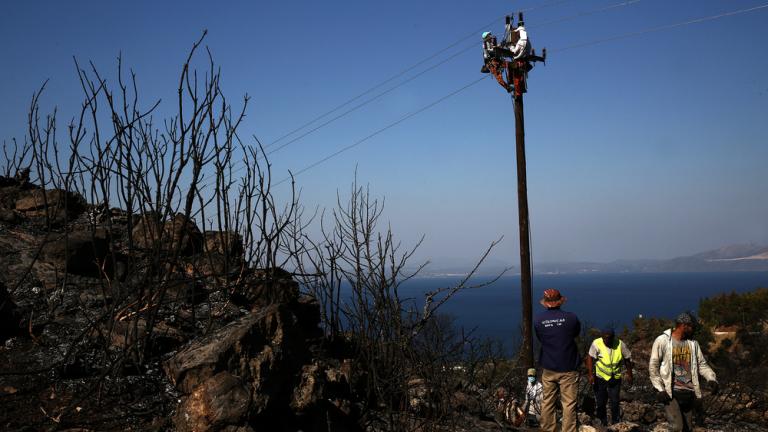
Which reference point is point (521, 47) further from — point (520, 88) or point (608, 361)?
point (608, 361)

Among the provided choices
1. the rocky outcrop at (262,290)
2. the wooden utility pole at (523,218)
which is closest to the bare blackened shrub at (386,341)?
the rocky outcrop at (262,290)

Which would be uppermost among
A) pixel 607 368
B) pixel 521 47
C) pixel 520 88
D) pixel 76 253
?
pixel 521 47

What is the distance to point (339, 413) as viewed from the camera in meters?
5.19

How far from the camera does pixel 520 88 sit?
11.7 metres

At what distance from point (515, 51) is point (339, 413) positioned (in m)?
8.98

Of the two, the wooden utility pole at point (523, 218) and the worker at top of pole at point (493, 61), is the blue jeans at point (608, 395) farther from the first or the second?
the worker at top of pole at point (493, 61)

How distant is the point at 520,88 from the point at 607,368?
5.97m

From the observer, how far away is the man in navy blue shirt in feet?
20.2

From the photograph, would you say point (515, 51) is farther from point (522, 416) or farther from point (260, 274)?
point (260, 274)

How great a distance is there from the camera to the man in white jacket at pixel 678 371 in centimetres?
592

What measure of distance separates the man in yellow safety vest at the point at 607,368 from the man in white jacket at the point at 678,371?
2.33m

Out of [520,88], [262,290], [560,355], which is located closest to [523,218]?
[520,88]

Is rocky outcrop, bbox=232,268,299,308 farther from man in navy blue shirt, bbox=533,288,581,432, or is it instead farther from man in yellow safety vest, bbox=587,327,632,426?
man in yellow safety vest, bbox=587,327,632,426

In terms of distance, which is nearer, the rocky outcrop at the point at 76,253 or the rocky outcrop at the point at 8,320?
the rocky outcrop at the point at 8,320
